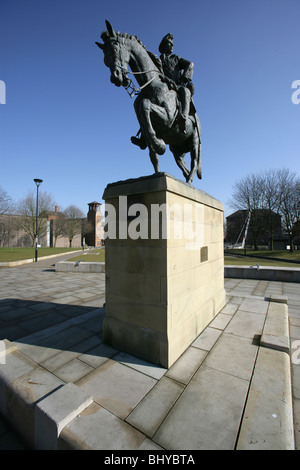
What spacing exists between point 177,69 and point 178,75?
5.3 inches

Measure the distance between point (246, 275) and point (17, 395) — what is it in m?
11.5

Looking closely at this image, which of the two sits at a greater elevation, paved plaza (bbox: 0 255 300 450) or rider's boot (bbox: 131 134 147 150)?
rider's boot (bbox: 131 134 147 150)

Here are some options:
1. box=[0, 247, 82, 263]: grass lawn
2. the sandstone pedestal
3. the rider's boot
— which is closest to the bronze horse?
the rider's boot

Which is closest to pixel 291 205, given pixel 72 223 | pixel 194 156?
pixel 194 156

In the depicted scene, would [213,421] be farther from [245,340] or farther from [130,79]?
[130,79]

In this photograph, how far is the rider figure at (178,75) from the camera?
12.7 feet

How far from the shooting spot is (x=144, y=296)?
116 inches

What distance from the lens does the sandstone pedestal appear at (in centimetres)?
277

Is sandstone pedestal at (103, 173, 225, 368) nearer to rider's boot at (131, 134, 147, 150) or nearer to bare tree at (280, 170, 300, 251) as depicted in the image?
rider's boot at (131, 134, 147, 150)

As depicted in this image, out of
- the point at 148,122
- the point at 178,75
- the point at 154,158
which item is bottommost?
the point at 154,158

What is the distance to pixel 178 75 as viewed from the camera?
13.9 ft

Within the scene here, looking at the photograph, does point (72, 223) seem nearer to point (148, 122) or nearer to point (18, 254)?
point (18, 254)

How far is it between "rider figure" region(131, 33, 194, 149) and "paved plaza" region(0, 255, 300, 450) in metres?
4.00
